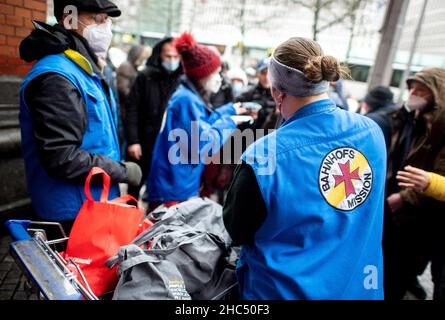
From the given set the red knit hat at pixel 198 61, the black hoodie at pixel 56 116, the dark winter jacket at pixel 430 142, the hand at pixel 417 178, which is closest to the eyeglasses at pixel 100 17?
the black hoodie at pixel 56 116

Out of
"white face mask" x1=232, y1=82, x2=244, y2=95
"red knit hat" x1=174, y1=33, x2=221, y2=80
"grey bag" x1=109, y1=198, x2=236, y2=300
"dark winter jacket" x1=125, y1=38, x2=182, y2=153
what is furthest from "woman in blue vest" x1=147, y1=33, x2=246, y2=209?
"white face mask" x1=232, y1=82, x2=244, y2=95

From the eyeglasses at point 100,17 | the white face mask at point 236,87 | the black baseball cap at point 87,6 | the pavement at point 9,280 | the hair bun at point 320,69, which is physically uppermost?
the black baseball cap at point 87,6

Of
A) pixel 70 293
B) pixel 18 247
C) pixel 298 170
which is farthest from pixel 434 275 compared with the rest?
pixel 18 247

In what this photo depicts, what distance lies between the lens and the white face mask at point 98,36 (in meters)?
2.00

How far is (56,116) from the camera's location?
1675mm

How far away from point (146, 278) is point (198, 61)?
2.13m

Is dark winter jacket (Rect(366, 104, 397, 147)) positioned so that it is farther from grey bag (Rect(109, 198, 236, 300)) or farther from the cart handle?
the cart handle

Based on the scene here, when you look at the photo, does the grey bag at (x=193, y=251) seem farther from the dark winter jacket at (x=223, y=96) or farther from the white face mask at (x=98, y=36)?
the dark winter jacket at (x=223, y=96)

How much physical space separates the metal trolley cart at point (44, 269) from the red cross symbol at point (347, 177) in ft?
3.51

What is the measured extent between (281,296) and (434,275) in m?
2.03

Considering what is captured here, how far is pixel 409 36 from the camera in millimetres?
6340

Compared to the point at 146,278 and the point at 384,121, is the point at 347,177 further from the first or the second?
the point at 384,121
